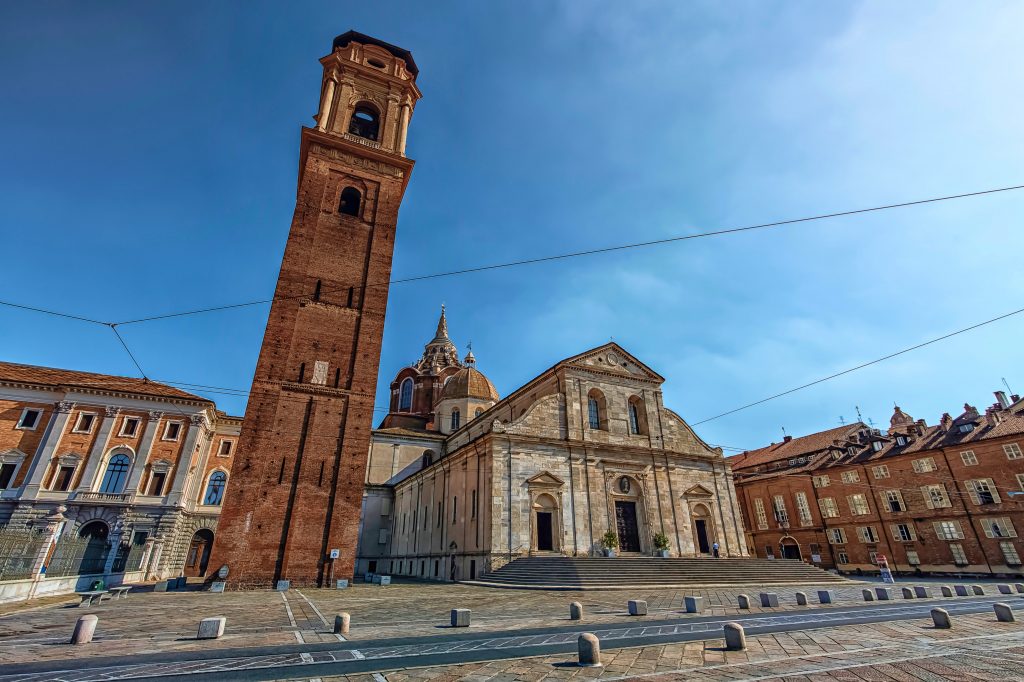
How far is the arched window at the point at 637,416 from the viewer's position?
103ft

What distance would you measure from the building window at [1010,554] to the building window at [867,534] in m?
6.79

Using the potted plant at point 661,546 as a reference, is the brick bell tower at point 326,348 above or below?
above

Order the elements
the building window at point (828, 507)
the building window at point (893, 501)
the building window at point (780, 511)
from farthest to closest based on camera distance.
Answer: the building window at point (780, 511) → the building window at point (828, 507) → the building window at point (893, 501)

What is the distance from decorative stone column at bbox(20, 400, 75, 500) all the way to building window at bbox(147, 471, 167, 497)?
18.5 ft

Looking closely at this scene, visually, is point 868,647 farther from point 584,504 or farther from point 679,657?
point 584,504

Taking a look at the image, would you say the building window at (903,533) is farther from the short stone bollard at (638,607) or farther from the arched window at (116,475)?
the arched window at (116,475)

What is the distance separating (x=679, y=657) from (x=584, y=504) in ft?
67.6

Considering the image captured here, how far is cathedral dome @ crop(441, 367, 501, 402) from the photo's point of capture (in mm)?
47250

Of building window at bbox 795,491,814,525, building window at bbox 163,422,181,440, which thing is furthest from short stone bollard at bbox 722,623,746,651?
building window at bbox 795,491,814,525

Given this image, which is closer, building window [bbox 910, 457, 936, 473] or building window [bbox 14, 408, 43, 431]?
building window [bbox 14, 408, 43, 431]

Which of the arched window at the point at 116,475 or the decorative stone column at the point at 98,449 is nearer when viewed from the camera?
the decorative stone column at the point at 98,449

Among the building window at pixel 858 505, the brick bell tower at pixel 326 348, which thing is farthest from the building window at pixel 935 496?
the brick bell tower at pixel 326 348

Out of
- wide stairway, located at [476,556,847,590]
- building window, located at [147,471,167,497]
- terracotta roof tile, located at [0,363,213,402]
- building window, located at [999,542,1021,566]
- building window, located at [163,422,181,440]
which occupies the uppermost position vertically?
terracotta roof tile, located at [0,363,213,402]

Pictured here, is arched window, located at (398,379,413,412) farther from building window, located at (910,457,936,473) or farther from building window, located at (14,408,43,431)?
building window, located at (910,457,936,473)
